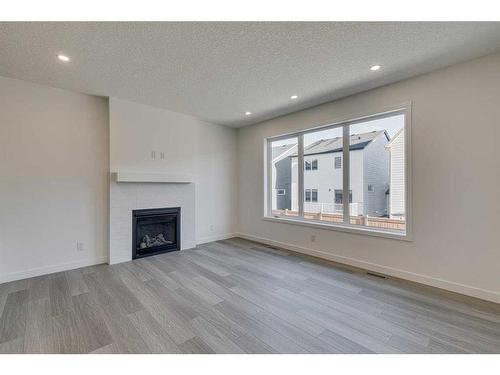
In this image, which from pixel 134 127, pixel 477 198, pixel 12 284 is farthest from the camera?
pixel 134 127

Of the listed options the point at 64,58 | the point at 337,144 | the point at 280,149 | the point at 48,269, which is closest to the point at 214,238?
the point at 280,149

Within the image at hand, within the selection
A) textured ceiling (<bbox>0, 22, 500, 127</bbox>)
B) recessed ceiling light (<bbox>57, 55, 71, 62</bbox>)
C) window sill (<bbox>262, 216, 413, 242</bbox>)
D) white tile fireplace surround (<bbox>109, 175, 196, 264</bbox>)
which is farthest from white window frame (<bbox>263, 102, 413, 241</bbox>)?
recessed ceiling light (<bbox>57, 55, 71, 62</bbox>)

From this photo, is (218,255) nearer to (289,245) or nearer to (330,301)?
(289,245)

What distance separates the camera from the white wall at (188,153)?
12.6ft

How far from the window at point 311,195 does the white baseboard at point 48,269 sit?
3.73 metres

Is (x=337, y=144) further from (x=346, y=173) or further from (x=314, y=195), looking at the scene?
(x=314, y=195)

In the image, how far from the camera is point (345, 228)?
366 centimetres

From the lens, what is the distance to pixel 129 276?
317 centimetres

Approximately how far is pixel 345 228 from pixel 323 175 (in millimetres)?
1032

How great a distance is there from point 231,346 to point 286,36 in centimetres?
278

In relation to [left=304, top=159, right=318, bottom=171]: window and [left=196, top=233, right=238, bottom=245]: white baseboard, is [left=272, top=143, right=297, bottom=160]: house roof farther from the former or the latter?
[left=196, top=233, right=238, bottom=245]: white baseboard

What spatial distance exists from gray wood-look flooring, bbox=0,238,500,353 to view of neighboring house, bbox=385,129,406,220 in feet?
3.19

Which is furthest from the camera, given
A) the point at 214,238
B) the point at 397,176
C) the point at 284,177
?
the point at 214,238
